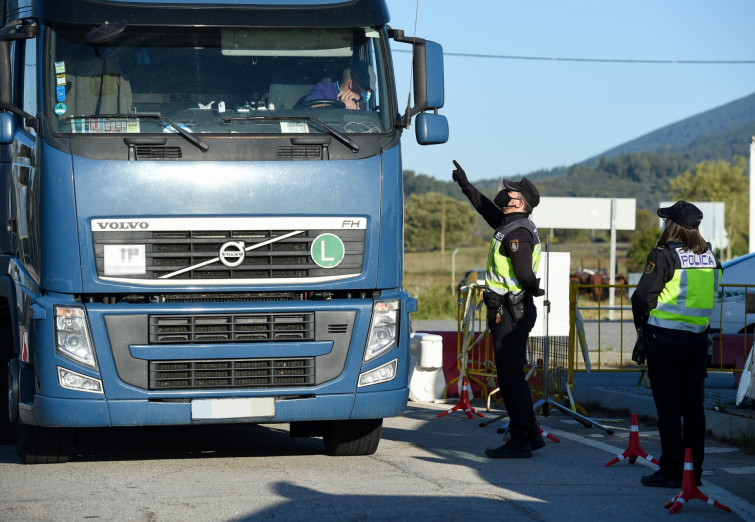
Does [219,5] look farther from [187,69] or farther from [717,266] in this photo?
[717,266]

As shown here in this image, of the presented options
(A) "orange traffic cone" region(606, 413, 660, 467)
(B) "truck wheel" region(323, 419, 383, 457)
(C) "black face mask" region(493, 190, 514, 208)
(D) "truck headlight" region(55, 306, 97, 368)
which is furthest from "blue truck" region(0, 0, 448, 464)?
(A) "orange traffic cone" region(606, 413, 660, 467)

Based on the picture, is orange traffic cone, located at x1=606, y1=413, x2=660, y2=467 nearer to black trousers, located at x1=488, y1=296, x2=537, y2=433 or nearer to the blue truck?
black trousers, located at x1=488, y1=296, x2=537, y2=433

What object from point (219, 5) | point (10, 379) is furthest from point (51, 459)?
point (219, 5)

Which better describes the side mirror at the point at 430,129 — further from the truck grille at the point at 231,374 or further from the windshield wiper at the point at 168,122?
the truck grille at the point at 231,374

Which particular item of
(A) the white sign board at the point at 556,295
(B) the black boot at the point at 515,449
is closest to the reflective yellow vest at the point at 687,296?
(B) the black boot at the point at 515,449

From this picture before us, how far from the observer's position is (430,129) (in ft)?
28.3

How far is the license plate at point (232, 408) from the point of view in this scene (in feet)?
26.3

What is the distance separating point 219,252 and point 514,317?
7.99ft

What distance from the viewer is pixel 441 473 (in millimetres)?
8195

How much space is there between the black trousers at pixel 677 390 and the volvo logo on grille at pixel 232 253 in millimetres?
2841

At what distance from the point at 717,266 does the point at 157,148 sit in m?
3.88

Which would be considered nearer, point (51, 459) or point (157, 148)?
point (157, 148)

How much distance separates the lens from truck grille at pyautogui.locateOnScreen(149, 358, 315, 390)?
7.99 metres

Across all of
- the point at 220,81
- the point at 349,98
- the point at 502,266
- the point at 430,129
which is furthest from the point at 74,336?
the point at 502,266
